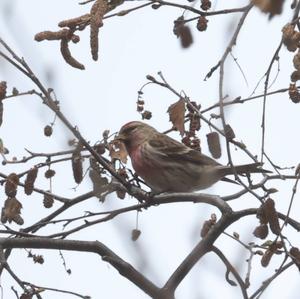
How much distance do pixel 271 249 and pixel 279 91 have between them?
1.18 m

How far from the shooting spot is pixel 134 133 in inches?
265

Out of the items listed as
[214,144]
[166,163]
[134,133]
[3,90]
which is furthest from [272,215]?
[134,133]

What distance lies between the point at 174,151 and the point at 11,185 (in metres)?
2.88

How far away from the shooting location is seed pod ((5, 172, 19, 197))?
3865 millimetres

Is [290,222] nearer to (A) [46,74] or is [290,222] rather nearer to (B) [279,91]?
(B) [279,91]

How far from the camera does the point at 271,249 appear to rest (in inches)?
127

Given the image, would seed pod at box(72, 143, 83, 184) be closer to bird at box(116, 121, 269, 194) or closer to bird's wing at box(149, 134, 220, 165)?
bird at box(116, 121, 269, 194)

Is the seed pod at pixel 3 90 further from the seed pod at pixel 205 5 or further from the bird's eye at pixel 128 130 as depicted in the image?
the bird's eye at pixel 128 130

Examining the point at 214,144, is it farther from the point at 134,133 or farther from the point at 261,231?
the point at 134,133

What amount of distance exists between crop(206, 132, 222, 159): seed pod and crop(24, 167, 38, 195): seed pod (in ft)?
3.76

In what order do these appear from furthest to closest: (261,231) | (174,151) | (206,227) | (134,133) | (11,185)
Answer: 1. (134,133)
2. (174,151)
3. (11,185)
4. (206,227)
5. (261,231)

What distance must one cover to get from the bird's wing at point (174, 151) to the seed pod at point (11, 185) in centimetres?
248

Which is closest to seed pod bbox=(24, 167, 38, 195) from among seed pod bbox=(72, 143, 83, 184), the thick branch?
seed pod bbox=(72, 143, 83, 184)

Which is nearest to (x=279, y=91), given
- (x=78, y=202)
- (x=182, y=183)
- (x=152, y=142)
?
(x=78, y=202)
